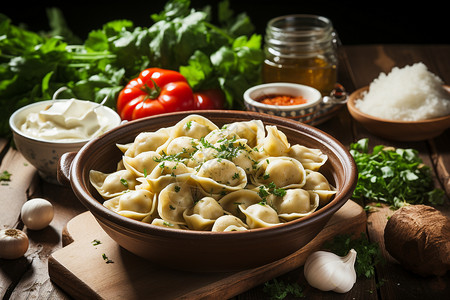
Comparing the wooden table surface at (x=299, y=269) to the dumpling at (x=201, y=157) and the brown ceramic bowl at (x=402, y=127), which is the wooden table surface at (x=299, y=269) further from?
the dumpling at (x=201, y=157)

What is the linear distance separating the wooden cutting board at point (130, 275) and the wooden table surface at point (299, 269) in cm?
6

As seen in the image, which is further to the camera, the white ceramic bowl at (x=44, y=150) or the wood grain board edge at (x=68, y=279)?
the white ceramic bowl at (x=44, y=150)

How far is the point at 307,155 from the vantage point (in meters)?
2.23

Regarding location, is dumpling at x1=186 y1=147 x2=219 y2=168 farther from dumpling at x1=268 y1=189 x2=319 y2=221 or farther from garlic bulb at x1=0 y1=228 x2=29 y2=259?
garlic bulb at x1=0 y1=228 x2=29 y2=259

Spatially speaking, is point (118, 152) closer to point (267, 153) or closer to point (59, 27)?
point (267, 153)

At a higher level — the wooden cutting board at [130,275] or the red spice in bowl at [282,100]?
the wooden cutting board at [130,275]

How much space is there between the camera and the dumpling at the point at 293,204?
195cm

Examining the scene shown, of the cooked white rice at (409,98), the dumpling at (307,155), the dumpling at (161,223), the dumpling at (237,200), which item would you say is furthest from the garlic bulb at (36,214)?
the cooked white rice at (409,98)

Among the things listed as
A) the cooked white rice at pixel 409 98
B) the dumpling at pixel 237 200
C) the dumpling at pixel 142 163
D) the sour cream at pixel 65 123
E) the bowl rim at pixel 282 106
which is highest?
the dumpling at pixel 142 163

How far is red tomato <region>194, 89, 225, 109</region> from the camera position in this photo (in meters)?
3.22

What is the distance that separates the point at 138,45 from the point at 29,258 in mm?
1515

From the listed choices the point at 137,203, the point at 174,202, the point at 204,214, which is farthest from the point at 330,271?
the point at 137,203

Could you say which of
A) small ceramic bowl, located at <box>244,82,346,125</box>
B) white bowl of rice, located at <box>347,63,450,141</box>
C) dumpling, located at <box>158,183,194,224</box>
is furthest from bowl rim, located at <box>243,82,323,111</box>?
dumpling, located at <box>158,183,194,224</box>

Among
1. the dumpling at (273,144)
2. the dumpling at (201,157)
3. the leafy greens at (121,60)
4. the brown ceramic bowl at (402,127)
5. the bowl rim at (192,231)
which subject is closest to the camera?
the bowl rim at (192,231)
